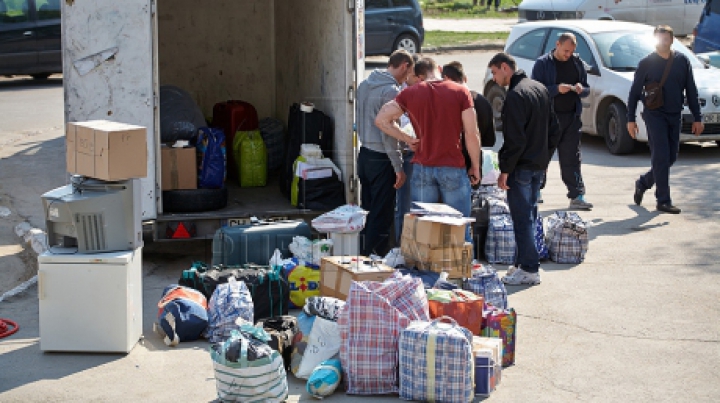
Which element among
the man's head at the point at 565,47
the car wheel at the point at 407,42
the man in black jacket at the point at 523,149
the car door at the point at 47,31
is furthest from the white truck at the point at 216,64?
the car wheel at the point at 407,42

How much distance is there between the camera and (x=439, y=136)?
7926 millimetres

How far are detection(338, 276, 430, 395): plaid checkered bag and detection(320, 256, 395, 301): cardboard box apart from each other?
77 centimetres

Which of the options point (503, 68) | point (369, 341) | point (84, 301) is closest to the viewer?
point (369, 341)

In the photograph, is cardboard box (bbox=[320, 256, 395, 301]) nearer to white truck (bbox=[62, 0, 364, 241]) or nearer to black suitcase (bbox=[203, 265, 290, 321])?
black suitcase (bbox=[203, 265, 290, 321])

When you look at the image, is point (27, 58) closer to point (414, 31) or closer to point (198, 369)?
point (414, 31)

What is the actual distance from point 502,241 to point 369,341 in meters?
3.24

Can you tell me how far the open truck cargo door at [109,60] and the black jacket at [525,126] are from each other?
9.51 ft

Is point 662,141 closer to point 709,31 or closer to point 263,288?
point 263,288

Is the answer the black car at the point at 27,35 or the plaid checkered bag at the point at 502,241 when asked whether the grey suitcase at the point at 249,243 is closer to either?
the plaid checkered bag at the point at 502,241

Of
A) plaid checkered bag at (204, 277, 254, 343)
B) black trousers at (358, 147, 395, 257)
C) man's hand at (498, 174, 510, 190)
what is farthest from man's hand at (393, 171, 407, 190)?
plaid checkered bag at (204, 277, 254, 343)

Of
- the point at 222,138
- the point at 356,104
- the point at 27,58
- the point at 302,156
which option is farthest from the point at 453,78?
the point at 27,58

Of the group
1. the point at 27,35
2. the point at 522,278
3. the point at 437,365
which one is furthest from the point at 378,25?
the point at 437,365

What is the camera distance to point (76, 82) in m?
7.93

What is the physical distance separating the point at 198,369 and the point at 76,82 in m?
2.84
